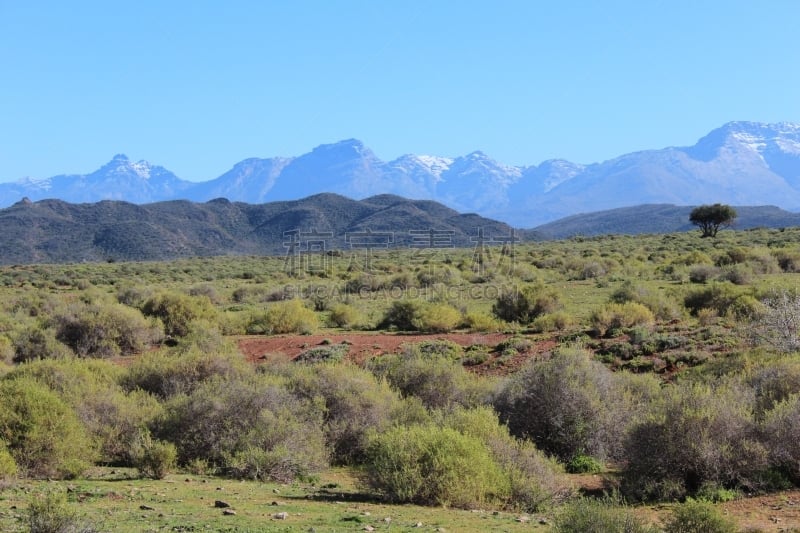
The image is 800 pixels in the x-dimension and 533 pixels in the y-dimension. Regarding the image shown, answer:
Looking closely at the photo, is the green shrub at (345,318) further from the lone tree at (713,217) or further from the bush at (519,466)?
the lone tree at (713,217)

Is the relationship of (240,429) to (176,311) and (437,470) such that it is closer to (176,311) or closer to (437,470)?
(437,470)

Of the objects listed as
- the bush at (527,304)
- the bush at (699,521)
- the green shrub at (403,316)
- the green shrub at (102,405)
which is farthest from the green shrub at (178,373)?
the bush at (527,304)

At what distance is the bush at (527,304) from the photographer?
86.0 feet

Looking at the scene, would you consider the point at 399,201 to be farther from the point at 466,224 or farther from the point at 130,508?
the point at 130,508

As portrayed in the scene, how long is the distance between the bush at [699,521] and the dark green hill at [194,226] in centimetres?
10865

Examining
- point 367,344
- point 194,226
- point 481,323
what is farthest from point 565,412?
point 194,226

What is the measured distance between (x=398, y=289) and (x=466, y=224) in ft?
377

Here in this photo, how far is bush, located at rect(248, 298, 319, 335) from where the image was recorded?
87.1 feet

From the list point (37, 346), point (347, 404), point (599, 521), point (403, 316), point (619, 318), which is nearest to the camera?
point (599, 521)

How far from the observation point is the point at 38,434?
10266mm

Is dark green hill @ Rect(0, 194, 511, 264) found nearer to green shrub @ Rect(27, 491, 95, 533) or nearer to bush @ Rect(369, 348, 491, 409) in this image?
bush @ Rect(369, 348, 491, 409)

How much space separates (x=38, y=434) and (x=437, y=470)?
18.6 ft

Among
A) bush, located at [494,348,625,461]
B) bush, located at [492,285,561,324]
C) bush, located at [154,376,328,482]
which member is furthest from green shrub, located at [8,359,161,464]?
bush, located at [492,285,561,324]

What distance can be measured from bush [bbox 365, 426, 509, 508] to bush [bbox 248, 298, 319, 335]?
16.9 metres
